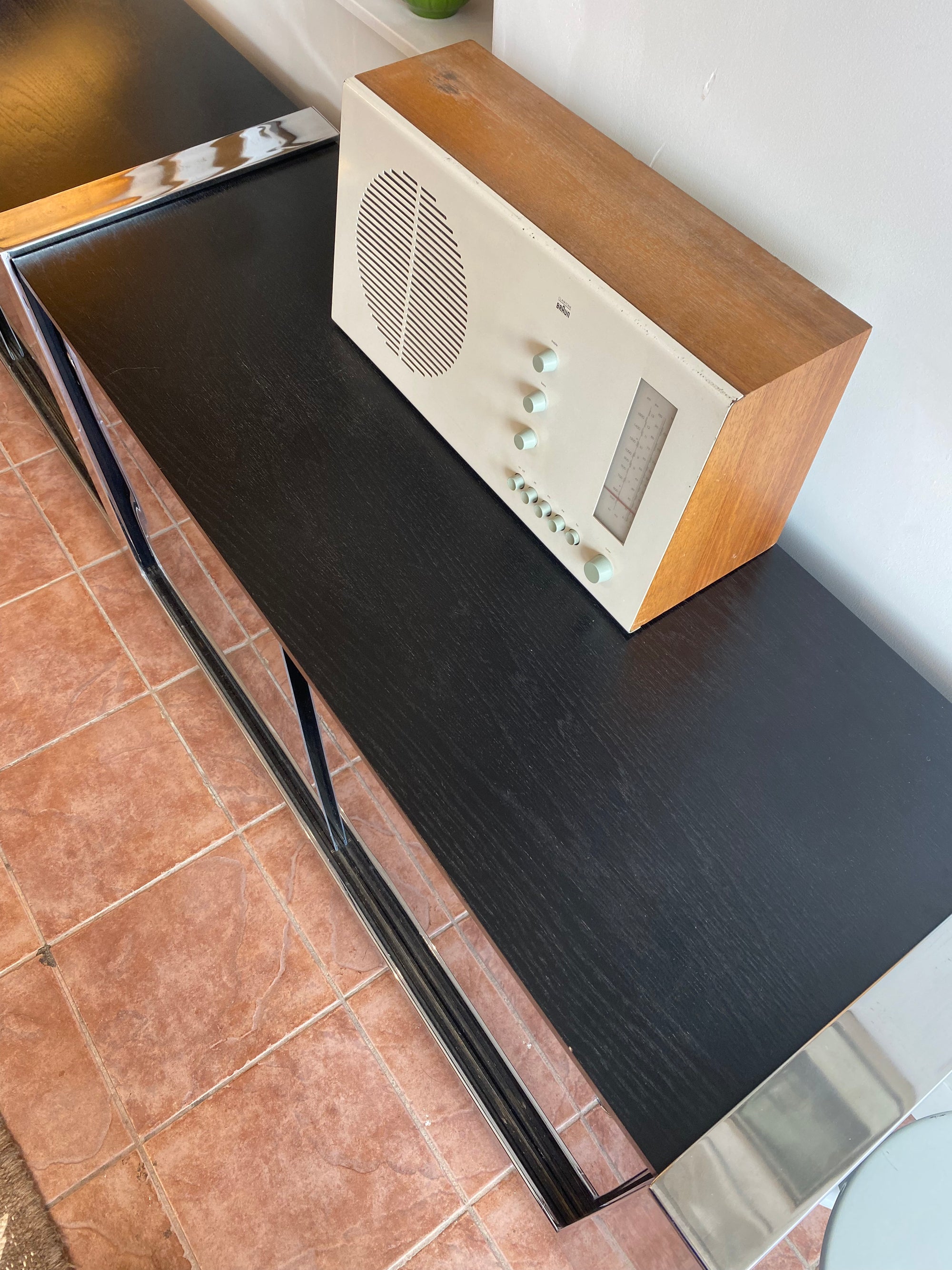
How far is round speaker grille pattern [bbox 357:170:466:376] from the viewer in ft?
2.77

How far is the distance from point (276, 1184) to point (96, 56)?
166cm

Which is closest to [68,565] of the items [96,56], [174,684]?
[174,684]

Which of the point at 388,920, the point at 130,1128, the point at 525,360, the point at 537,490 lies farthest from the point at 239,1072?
the point at 525,360

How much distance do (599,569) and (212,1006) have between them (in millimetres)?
915

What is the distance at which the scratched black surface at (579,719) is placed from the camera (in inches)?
26.6

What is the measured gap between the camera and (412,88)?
2.87ft

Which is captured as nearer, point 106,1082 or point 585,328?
point 585,328

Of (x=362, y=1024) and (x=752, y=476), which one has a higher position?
(x=752, y=476)

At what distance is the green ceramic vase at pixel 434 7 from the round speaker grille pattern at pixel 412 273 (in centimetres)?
39

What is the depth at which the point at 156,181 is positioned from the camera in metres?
1.18

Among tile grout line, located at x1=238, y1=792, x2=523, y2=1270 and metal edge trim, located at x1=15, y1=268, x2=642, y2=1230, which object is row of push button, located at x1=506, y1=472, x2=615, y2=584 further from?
tile grout line, located at x1=238, y1=792, x2=523, y2=1270

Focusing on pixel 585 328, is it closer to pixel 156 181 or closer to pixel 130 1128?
pixel 156 181

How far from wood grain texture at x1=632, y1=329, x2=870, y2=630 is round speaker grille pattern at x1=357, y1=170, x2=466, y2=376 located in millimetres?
295

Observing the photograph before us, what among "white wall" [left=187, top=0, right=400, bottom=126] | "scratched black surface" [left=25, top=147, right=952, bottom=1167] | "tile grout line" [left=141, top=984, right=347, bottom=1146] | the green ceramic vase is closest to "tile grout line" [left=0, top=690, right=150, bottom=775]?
"tile grout line" [left=141, top=984, right=347, bottom=1146]
